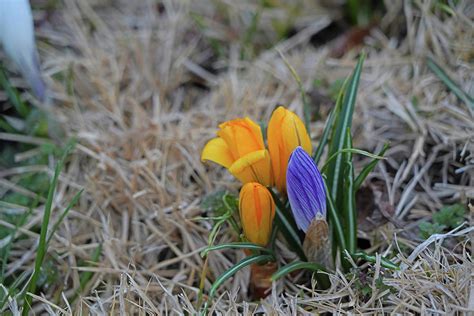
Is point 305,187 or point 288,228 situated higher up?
point 305,187

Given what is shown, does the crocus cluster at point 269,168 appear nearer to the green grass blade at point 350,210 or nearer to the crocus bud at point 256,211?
the crocus bud at point 256,211

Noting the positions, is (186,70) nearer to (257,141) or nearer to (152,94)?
(152,94)

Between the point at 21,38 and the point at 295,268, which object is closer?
the point at 295,268

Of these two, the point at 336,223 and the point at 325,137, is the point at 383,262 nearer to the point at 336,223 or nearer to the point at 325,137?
the point at 336,223

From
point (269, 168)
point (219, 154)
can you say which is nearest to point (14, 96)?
point (219, 154)

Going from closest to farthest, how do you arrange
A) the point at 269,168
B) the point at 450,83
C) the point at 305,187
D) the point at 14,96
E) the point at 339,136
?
the point at 305,187, the point at 269,168, the point at 339,136, the point at 450,83, the point at 14,96

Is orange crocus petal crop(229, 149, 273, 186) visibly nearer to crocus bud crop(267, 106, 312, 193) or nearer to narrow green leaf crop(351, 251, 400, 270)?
crocus bud crop(267, 106, 312, 193)

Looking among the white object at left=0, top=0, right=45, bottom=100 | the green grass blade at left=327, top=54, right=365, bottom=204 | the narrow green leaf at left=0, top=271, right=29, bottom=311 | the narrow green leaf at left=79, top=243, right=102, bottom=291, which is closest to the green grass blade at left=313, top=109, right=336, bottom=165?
the green grass blade at left=327, top=54, right=365, bottom=204
